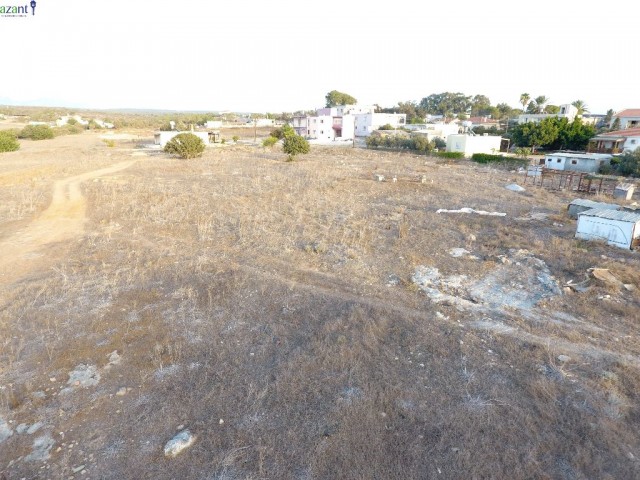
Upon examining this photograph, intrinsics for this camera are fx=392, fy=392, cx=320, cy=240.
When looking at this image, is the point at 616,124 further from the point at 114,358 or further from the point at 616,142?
the point at 114,358

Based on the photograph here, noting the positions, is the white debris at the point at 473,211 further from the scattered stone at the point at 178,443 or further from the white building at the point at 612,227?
the scattered stone at the point at 178,443

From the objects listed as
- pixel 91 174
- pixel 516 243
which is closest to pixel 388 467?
pixel 516 243

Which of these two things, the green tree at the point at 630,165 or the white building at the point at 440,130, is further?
the white building at the point at 440,130

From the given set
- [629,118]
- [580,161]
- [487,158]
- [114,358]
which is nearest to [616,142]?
[580,161]

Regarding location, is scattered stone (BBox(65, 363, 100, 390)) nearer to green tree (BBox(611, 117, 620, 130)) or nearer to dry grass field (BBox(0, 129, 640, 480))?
dry grass field (BBox(0, 129, 640, 480))

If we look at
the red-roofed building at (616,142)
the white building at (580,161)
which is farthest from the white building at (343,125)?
the white building at (580,161)

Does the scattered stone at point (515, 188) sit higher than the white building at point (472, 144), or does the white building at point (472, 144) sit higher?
the white building at point (472, 144)
